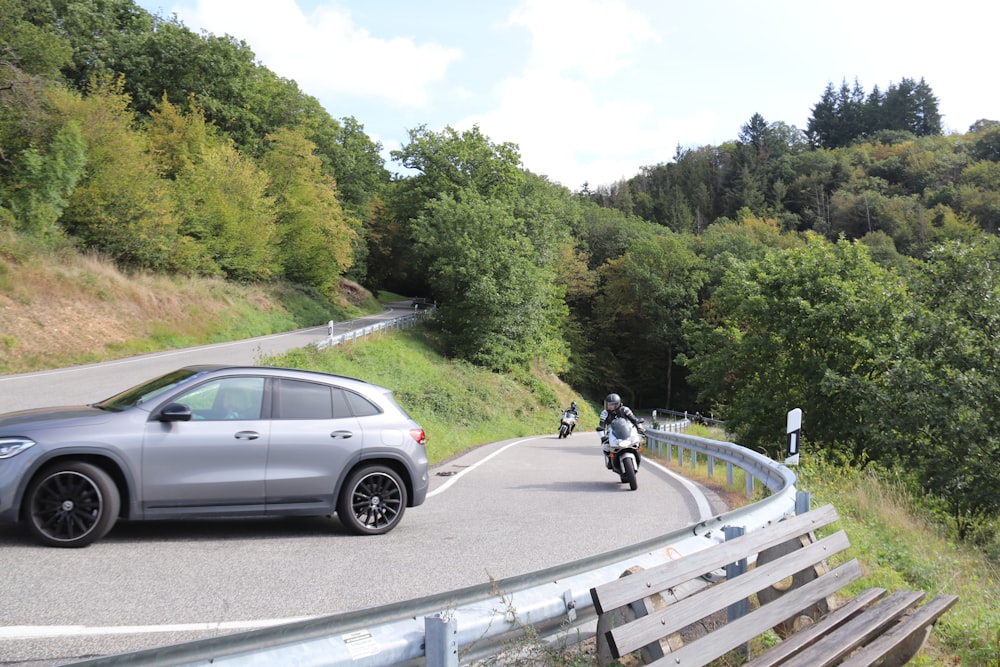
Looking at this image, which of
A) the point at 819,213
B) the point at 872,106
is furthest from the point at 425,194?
the point at 872,106

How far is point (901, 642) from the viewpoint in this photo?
4.68 metres

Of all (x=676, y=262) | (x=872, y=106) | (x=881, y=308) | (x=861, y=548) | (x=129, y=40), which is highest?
(x=872, y=106)

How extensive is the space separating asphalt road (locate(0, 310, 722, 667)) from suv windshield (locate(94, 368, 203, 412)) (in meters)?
1.23

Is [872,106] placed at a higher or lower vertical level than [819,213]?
higher

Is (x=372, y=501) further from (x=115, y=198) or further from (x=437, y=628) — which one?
(x=115, y=198)

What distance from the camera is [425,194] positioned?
56469mm

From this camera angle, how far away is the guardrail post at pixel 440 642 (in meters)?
2.89

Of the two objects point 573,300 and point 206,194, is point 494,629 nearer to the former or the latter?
point 206,194

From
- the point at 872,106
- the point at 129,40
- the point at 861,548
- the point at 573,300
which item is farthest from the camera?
the point at 872,106

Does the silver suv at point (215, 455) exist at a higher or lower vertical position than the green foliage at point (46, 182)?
lower

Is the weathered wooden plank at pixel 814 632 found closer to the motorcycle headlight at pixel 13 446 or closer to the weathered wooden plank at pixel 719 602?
the weathered wooden plank at pixel 719 602

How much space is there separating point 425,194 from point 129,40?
22.0 meters

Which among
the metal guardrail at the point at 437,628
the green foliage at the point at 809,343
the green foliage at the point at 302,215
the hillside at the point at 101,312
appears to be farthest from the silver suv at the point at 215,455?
the green foliage at the point at 302,215

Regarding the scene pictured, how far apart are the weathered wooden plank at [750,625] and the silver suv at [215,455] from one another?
4.57 metres
